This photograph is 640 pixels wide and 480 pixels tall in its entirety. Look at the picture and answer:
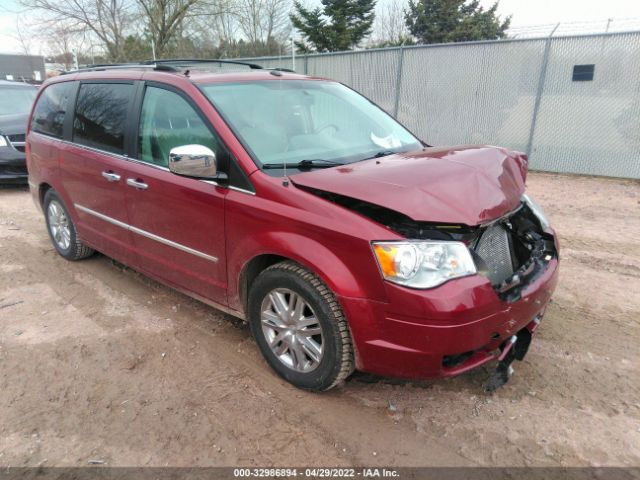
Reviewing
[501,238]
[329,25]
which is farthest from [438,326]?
[329,25]

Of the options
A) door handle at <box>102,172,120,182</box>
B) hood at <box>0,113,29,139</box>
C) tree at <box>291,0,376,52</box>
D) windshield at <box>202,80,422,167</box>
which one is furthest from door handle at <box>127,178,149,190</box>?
tree at <box>291,0,376,52</box>

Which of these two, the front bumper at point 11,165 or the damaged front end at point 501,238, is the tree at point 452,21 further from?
the damaged front end at point 501,238

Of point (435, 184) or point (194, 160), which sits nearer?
point (435, 184)

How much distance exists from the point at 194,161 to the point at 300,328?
1160mm

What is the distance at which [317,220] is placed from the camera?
98.8 inches

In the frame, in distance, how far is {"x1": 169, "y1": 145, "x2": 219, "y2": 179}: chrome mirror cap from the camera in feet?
9.20

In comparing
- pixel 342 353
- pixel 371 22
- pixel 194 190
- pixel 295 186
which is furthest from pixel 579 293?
pixel 371 22

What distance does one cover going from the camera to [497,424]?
8.45 feet

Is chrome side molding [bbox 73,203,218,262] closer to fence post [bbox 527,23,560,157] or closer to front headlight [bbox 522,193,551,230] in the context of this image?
front headlight [bbox 522,193,551,230]

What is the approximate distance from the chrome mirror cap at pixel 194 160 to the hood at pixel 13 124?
7.05 metres

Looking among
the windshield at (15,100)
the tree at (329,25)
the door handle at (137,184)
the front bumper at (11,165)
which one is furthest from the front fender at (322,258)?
the tree at (329,25)

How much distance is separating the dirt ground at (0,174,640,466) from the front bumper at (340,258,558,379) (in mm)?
379

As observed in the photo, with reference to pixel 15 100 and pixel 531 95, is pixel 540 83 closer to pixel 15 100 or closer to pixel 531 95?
pixel 531 95

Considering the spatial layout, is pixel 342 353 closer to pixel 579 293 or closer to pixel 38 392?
pixel 38 392
